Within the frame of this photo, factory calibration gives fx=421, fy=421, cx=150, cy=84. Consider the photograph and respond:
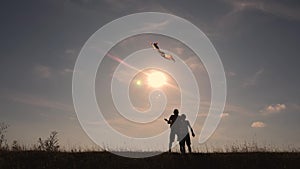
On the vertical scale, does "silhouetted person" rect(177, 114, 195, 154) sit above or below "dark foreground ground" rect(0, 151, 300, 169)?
above

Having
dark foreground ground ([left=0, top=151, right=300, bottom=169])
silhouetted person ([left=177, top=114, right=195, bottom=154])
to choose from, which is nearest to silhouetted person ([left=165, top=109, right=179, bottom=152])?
silhouetted person ([left=177, top=114, right=195, bottom=154])

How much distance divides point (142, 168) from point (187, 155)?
3.26 meters

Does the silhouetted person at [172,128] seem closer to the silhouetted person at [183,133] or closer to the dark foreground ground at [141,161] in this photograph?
the silhouetted person at [183,133]

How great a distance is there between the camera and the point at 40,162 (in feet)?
78.1

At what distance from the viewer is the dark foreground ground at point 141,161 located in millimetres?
23469

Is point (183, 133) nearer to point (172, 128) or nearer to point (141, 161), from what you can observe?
point (172, 128)

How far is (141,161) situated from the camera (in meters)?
24.2

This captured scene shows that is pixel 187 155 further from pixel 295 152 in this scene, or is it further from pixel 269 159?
pixel 295 152

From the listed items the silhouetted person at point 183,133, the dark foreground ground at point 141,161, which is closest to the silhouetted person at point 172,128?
the silhouetted person at point 183,133

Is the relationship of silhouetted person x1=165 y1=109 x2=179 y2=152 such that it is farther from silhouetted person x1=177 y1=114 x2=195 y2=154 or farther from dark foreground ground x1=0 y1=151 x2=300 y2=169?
dark foreground ground x1=0 y1=151 x2=300 y2=169

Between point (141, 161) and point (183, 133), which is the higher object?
point (183, 133)

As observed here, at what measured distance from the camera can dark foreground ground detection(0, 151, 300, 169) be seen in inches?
924

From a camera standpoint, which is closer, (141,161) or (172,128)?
(141,161)

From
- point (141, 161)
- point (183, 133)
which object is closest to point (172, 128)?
point (183, 133)
